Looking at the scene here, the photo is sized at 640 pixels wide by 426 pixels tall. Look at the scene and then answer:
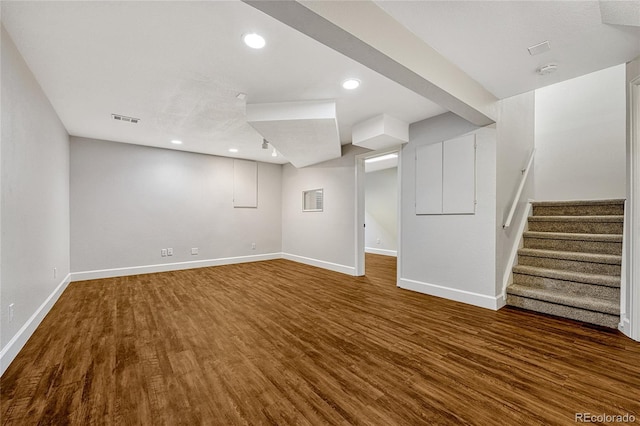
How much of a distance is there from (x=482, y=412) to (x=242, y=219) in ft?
19.1

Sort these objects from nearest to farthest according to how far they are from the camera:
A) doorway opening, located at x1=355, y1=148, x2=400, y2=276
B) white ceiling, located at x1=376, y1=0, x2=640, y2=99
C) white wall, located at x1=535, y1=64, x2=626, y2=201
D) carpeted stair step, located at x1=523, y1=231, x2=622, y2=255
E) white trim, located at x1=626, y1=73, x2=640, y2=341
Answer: white ceiling, located at x1=376, y1=0, x2=640, y2=99 → white trim, located at x1=626, y1=73, x2=640, y2=341 → carpeted stair step, located at x1=523, y1=231, x2=622, y2=255 → white wall, located at x1=535, y1=64, x2=626, y2=201 → doorway opening, located at x1=355, y1=148, x2=400, y2=276

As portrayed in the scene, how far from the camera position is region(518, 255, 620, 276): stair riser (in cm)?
289

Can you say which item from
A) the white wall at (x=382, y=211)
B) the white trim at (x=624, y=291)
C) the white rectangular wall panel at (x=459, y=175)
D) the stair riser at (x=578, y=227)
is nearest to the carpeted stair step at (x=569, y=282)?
the white trim at (x=624, y=291)

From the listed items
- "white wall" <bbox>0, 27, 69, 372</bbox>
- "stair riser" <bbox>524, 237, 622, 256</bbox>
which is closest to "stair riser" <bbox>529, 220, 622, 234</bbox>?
"stair riser" <bbox>524, 237, 622, 256</bbox>

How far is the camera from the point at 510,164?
3.47 m

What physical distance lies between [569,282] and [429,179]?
1976 mm

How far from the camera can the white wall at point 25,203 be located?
198cm

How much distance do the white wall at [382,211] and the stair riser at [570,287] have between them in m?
4.10

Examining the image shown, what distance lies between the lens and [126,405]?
1550 millimetres

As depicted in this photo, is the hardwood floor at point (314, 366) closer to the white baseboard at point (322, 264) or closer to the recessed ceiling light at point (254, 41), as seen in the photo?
the white baseboard at point (322, 264)

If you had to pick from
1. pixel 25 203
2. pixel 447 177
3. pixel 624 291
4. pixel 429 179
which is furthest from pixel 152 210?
pixel 624 291

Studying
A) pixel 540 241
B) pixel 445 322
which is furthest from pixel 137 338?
pixel 540 241

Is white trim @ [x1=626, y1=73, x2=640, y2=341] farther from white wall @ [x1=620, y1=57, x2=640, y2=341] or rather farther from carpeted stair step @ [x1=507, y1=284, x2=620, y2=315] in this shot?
carpeted stair step @ [x1=507, y1=284, x2=620, y2=315]

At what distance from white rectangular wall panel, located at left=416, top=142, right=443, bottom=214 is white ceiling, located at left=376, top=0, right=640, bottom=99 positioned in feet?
4.32
